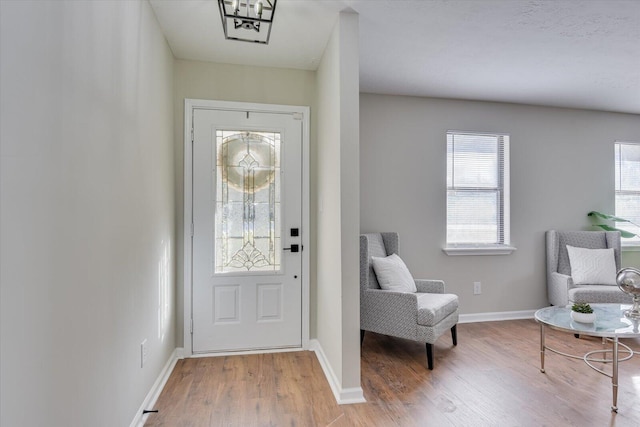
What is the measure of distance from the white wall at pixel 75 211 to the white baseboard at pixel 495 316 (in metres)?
3.23

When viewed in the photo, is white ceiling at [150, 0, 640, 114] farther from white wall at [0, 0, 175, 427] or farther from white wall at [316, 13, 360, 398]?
white wall at [0, 0, 175, 427]

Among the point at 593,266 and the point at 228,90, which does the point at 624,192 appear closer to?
the point at 593,266

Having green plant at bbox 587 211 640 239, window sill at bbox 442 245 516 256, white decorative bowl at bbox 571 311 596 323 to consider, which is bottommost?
white decorative bowl at bbox 571 311 596 323

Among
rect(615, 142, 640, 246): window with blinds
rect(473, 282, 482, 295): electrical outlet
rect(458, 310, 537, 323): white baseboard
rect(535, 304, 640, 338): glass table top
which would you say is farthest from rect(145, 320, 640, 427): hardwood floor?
rect(615, 142, 640, 246): window with blinds

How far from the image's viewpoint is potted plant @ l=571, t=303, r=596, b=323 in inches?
94.4

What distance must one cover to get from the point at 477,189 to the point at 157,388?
3667 millimetres

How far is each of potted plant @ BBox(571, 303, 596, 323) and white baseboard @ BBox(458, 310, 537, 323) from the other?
1480mm

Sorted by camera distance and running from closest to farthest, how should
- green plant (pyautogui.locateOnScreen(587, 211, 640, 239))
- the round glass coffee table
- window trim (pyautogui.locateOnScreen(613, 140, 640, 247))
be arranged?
the round glass coffee table
green plant (pyautogui.locateOnScreen(587, 211, 640, 239))
window trim (pyautogui.locateOnScreen(613, 140, 640, 247))

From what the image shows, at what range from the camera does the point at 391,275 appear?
3.02 m

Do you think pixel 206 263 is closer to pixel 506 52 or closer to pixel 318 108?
pixel 318 108

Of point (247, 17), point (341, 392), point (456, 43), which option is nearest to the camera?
point (247, 17)

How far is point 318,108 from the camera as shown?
9.97ft

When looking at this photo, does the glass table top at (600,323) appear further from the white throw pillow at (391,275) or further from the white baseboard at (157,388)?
the white baseboard at (157,388)

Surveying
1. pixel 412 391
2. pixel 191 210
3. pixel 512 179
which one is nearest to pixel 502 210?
pixel 512 179
